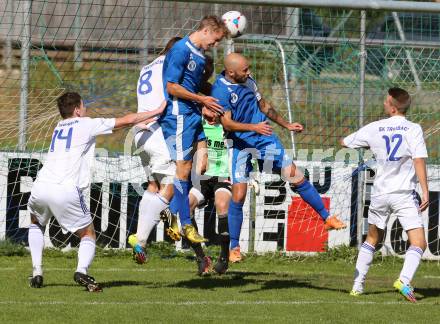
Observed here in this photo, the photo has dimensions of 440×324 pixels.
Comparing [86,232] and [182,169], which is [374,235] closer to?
[182,169]

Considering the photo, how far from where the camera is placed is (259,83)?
14.5 metres

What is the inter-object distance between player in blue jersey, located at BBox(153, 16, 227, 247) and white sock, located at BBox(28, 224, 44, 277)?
4.69 ft

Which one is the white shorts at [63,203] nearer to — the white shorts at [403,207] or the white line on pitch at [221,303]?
the white line on pitch at [221,303]

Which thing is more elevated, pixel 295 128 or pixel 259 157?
pixel 295 128

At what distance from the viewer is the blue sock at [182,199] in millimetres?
10320

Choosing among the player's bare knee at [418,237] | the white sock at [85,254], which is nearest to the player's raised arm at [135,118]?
the white sock at [85,254]

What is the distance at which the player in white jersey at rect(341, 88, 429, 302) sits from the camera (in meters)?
9.79

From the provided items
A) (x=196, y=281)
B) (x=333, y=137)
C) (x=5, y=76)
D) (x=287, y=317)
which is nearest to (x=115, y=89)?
(x=5, y=76)

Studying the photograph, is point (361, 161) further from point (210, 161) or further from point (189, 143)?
point (189, 143)

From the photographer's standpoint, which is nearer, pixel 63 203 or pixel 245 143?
pixel 63 203

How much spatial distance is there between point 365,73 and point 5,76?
4.92 meters

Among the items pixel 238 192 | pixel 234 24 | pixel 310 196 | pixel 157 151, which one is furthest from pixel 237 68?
pixel 310 196

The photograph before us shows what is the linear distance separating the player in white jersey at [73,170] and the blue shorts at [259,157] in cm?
146

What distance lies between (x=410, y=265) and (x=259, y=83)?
525 centimetres
